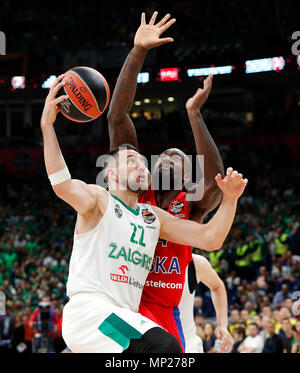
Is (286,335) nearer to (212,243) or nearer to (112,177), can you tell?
(212,243)

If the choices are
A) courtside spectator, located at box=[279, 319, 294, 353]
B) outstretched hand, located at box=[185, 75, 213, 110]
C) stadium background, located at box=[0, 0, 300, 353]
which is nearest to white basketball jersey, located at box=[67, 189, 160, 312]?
outstretched hand, located at box=[185, 75, 213, 110]

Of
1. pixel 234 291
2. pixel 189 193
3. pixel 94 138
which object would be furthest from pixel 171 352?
pixel 94 138

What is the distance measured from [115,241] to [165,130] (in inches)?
623

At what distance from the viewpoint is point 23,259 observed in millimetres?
15602

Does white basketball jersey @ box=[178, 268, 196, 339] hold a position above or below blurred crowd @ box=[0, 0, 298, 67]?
below

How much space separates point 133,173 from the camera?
4.08 meters

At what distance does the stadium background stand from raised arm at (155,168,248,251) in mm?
6368

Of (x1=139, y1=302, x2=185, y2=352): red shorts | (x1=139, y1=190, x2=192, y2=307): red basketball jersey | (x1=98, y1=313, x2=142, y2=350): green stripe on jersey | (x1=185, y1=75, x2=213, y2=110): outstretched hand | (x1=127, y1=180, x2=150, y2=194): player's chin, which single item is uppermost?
(x1=185, y1=75, x2=213, y2=110): outstretched hand

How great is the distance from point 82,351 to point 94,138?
17.0 m

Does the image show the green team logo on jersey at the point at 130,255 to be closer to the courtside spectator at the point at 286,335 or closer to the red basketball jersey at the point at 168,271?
the red basketball jersey at the point at 168,271

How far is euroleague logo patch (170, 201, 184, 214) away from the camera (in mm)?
4551

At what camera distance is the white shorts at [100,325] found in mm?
3646

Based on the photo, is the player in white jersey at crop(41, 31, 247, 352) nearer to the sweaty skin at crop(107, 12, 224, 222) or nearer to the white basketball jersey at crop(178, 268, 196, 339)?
the sweaty skin at crop(107, 12, 224, 222)
